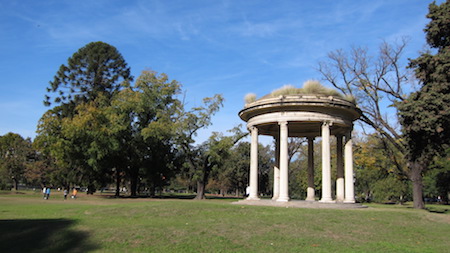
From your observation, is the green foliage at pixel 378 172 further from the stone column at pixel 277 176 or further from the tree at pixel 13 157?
the tree at pixel 13 157

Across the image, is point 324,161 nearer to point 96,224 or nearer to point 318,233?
point 318,233

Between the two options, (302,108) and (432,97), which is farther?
(302,108)

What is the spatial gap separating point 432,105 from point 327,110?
280 inches

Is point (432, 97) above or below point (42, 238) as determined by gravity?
above

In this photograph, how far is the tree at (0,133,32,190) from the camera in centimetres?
7950

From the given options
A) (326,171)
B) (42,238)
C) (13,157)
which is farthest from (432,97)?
(13,157)

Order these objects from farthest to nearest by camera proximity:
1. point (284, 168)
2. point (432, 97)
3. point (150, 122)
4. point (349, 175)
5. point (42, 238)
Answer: point (150, 122) < point (349, 175) < point (284, 168) < point (432, 97) < point (42, 238)

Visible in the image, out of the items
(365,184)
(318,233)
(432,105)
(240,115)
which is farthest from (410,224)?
(365,184)

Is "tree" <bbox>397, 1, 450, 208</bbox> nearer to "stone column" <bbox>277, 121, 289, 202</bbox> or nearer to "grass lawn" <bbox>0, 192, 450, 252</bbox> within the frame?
"grass lawn" <bbox>0, 192, 450, 252</bbox>

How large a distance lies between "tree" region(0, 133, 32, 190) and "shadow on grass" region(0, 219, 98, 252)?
69.8 meters

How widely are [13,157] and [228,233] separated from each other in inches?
3321

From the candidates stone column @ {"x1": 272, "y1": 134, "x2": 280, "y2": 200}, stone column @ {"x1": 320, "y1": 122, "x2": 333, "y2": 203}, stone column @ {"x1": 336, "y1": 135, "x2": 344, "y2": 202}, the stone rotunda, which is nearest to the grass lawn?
stone column @ {"x1": 320, "y1": 122, "x2": 333, "y2": 203}

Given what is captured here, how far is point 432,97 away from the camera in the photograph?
73.1ft

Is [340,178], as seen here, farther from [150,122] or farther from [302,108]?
[150,122]
